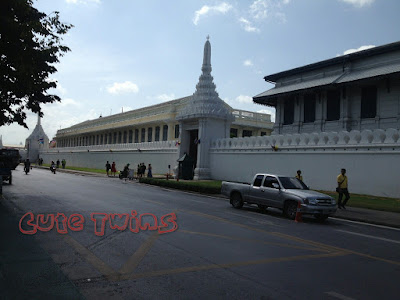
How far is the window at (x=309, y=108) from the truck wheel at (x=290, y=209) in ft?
→ 62.9

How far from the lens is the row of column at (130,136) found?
53250 millimetres

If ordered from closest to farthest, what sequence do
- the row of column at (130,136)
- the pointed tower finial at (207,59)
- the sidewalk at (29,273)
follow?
the sidewalk at (29,273), the pointed tower finial at (207,59), the row of column at (130,136)

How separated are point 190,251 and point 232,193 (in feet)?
28.7

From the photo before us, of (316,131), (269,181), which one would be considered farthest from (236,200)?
(316,131)

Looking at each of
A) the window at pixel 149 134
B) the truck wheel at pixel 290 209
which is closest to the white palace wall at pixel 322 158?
the truck wheel at pixel 290 209

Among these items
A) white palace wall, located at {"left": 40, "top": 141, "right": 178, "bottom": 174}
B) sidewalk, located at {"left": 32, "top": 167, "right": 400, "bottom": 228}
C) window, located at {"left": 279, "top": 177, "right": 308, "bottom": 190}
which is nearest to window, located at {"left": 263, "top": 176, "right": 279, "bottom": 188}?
window, located at {"left": 279, "top": 177, "right": 308, "bottom": 190}

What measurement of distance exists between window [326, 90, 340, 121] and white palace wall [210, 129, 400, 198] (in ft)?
20.1

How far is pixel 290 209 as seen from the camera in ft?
42.3

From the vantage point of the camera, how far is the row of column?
53250 millimetres

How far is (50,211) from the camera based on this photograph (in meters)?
11.9

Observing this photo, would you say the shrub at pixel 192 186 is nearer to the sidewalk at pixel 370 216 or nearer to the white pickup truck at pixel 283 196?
the white pickup truck at pixel 283 196

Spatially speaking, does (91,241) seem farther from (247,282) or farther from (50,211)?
(50,211)

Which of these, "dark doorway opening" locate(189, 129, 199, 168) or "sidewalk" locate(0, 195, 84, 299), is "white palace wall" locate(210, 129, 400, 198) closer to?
"dark doorway opening" locate(189, 129, 199, 168)

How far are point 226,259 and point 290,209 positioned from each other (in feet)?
22.1
